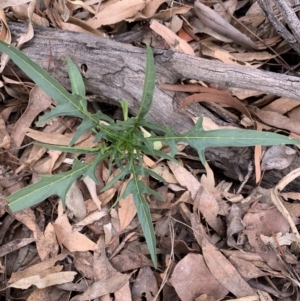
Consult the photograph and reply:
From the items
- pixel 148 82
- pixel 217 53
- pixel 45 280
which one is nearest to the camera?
pixel 148 82

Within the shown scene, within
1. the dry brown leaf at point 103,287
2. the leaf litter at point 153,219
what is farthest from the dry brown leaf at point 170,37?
the dry brown leaf at point 103,287

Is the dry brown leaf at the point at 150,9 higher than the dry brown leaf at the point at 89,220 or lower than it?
higher

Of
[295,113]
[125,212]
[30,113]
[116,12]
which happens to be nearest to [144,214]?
[125,212]

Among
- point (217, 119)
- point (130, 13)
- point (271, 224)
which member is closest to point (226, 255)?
point (271, 224)

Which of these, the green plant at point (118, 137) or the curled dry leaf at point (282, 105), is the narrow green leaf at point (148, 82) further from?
the curled dry leaf at point (282, 105)

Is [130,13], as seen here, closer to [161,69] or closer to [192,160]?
[161,69]

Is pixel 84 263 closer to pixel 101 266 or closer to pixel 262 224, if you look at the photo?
pixel 101 266

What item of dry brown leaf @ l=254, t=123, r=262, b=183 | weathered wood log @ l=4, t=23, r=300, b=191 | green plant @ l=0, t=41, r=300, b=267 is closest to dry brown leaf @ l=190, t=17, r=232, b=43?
weathered wood log @ l=4, t=23, r=300, b=191
